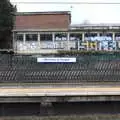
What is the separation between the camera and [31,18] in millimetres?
79000

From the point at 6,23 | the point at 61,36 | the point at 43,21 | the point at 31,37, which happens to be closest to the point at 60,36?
the point at 61,36

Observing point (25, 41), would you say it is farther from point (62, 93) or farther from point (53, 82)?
point (62, 93)

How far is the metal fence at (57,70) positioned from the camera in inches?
993

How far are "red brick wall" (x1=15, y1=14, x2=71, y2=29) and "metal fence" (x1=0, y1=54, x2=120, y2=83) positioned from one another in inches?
2014

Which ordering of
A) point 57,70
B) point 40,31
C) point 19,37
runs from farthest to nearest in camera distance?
point 19,37
point 40,31
point 57,70

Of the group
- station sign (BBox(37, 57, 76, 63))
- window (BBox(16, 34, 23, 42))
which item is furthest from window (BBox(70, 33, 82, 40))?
station sign (BBox(37, 57, 76, 63))

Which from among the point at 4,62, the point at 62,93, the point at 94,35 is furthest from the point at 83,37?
the point at 62,93

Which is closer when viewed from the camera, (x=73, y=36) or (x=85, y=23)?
(x=73, y=36)

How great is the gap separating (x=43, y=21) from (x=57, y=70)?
53.7m

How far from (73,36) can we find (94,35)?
3144 millimetres

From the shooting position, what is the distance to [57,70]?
82.7 feet

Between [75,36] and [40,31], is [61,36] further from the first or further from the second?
[40,31]

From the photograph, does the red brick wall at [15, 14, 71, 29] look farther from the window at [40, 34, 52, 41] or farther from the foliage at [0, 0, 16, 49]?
the foliage at [0, 0, 16, 49]

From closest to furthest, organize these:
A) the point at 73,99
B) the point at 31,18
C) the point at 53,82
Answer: the point at 73,99
the point at 53,82
the point at 31,18
